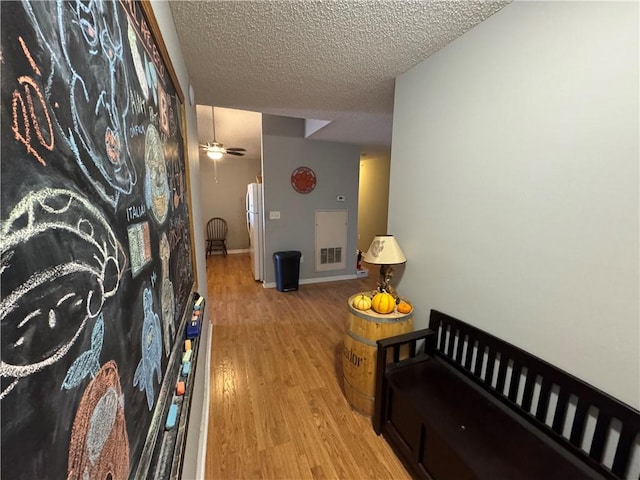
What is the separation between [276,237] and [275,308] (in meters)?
1.10

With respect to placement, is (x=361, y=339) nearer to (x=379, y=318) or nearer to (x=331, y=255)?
(x=379, y=318)

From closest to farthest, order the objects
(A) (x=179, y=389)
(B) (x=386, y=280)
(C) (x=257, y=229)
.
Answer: (A) (x=179, y=389) → (B) (x=386, y=280) → (C) (x=257, y=229)

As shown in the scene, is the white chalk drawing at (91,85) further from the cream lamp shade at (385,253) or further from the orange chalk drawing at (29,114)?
the cream lamp shade at (385,253)

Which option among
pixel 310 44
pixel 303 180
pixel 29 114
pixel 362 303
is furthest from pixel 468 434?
pixel 303 180

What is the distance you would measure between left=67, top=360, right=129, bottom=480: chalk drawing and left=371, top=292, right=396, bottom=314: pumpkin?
4.51 feet

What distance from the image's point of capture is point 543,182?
3.63 feet

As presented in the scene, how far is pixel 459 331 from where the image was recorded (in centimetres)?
148

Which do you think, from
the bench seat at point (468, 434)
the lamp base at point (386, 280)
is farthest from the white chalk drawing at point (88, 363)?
the lamp base at point (386, 280)

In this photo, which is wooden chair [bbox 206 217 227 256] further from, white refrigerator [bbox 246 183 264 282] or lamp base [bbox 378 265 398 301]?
lamp base [bbox 378 265 398 301]

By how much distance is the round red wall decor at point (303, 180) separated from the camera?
391 centimetres

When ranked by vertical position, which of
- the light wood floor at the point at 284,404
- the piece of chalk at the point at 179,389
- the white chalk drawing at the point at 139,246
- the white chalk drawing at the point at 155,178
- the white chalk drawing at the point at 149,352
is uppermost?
the white chalk drawing at the point at 155,178

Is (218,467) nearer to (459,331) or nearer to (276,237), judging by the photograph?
(459,331)

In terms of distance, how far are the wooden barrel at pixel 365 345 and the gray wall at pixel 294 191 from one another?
8.04 feet

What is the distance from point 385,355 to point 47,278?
1.51 meters
